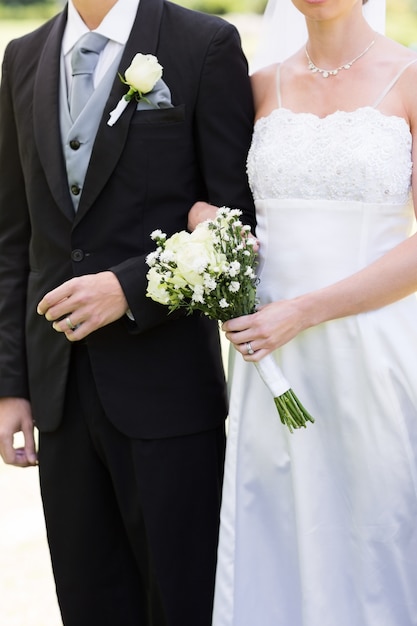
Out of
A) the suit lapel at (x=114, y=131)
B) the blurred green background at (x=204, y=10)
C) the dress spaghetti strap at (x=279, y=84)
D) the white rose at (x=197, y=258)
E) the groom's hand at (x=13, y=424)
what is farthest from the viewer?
the blurred green background at (x=204, y=10)

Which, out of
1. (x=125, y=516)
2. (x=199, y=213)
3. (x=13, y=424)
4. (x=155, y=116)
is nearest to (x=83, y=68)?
(x=155, y=116)

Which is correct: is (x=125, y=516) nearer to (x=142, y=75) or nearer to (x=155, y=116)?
(x=155, y=116)

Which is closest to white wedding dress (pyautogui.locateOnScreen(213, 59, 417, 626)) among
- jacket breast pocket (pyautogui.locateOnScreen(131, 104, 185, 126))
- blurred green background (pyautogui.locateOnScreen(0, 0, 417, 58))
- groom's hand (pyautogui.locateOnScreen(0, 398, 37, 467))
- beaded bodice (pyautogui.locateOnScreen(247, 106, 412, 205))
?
beaded bodice (pyautogui.locateOnScreen(247, 106, 412, 205))

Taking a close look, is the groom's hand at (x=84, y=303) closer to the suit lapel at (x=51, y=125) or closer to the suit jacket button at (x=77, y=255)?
the suit jacket button at (x=77, y=255)

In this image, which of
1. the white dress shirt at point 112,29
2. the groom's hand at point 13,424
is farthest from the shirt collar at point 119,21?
the groom's hand at point 13,424

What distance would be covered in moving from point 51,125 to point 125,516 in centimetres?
114

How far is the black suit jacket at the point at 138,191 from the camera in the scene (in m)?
2.76

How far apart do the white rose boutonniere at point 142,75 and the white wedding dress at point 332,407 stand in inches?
14.0

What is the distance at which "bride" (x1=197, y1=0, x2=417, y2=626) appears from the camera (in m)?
2.65

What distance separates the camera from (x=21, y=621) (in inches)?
159

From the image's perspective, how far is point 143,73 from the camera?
2.64m

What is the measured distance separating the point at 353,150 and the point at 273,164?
0.23m

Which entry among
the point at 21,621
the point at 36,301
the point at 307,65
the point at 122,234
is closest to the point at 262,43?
the point at 307,65

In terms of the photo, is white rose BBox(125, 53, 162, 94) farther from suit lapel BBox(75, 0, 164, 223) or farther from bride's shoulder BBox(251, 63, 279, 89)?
bride's shoulder BBox(251, 63, 279, 89)
